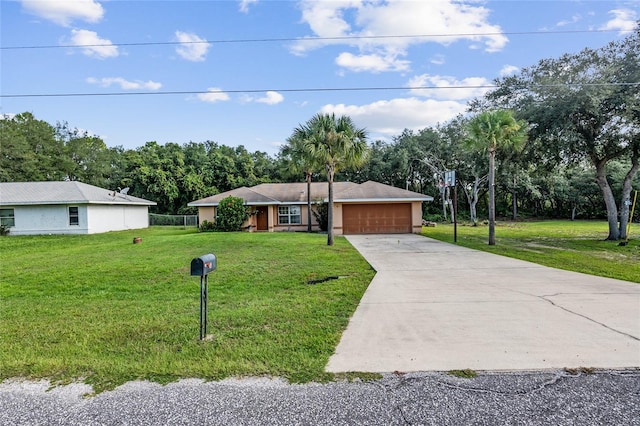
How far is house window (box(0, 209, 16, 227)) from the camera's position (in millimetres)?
21094

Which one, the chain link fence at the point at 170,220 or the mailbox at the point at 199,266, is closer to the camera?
the mailbox at the point at 199,266

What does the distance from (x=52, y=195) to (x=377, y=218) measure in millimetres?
20186

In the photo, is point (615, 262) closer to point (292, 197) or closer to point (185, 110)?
point (292, 197)

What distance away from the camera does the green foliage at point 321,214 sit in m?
22.4

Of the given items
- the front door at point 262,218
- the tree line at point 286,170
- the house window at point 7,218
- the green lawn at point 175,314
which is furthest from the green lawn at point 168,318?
the house window at point 7,218

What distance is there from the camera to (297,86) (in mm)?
12297

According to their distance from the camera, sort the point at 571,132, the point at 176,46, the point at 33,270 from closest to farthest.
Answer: the point at 33,270 < the point at 176,46 < the point at 571,132

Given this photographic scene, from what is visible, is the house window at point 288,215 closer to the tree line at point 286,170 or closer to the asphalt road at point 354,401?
the tree line at point 286,170

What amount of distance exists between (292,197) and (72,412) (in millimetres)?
21598

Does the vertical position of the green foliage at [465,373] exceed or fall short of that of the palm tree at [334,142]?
it falls short

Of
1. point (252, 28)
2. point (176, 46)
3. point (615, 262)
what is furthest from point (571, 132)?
point (176, 46)

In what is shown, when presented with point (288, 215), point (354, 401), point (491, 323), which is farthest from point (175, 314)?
point (288, 215)

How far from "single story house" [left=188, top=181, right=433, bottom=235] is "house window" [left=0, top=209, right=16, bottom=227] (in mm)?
10632

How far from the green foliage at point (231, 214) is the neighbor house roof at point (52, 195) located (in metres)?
7.73
